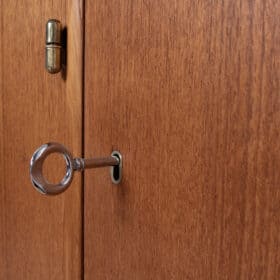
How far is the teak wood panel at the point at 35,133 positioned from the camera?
417 mm

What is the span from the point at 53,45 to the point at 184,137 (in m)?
0.21

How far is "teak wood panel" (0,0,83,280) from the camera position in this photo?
0.42 m

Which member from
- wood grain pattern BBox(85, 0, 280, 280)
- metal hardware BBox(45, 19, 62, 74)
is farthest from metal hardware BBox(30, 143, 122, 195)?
metal hardware BBox(45, 19, 62, 74)

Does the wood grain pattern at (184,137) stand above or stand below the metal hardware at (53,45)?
below

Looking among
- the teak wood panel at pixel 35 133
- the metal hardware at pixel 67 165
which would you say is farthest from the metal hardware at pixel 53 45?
the metal hardware at pixel 67 165

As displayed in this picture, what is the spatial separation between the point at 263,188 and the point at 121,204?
0.53 ft

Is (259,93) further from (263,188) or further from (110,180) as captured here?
(110,180)

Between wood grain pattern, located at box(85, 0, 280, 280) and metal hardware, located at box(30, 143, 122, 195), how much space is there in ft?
0.04

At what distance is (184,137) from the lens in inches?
11.6

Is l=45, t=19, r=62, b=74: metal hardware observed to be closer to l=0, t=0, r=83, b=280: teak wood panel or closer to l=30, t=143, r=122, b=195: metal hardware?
l=0, t=0, r=83, b=280: teak wood panel

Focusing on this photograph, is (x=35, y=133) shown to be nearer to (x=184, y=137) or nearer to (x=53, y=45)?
(x=53, y=45)

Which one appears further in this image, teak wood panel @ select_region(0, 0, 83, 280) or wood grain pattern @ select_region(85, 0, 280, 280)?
teak wood panel @ select_region(0, 0, 83, 280)

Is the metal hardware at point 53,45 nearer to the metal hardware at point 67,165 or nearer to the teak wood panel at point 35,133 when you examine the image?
the teak wood panel at point 35,133

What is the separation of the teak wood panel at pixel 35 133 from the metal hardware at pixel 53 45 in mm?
11
